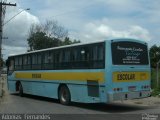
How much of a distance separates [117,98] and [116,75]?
0.95m

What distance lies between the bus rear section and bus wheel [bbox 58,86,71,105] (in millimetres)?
3485

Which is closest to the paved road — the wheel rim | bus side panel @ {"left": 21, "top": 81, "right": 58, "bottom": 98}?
the wheel rim

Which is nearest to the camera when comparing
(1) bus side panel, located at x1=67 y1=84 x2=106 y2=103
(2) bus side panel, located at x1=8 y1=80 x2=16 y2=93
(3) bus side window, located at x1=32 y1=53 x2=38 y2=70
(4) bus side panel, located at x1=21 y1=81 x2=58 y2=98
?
(1) bus side panel, located at x1=67 y1=84 x2=106 y2=103

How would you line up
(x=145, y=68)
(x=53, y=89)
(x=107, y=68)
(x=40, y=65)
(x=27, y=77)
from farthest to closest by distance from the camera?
1. (x=27, y=77)
2. (x=40, y=65)
3. (x=53, y=89)
4. (x=145, y=68)
5. (x=107, y=68)

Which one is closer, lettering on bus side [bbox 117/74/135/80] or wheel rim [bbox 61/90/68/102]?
lettering on bus side [bbox 117/74/135/80]

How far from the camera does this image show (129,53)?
17.3 metres

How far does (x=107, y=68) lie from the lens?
1625 cm

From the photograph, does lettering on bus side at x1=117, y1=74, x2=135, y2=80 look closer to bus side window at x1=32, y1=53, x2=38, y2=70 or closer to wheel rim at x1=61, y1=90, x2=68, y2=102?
wheel rim at x1=61, y1=90, x2=68, y2=102

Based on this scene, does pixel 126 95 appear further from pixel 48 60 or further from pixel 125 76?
pixel 48 60

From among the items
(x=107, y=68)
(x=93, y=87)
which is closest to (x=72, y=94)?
(x=93, y=87)

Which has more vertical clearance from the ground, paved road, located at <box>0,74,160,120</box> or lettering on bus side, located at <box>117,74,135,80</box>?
lettering on bus side, located at <box>117,74,135,80</box>

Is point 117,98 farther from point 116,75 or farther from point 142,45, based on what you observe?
point 142,45

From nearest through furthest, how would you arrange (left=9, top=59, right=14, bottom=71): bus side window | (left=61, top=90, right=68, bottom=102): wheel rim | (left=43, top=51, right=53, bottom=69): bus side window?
1. (left=61, top=90, right=68, bottom=102): wheel rim
2. (left=43, top=51, right=53, bottom=69): bus side window
3. (left=9, top=59, right=14, bottom=71): bus side window

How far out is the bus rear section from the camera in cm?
1638
